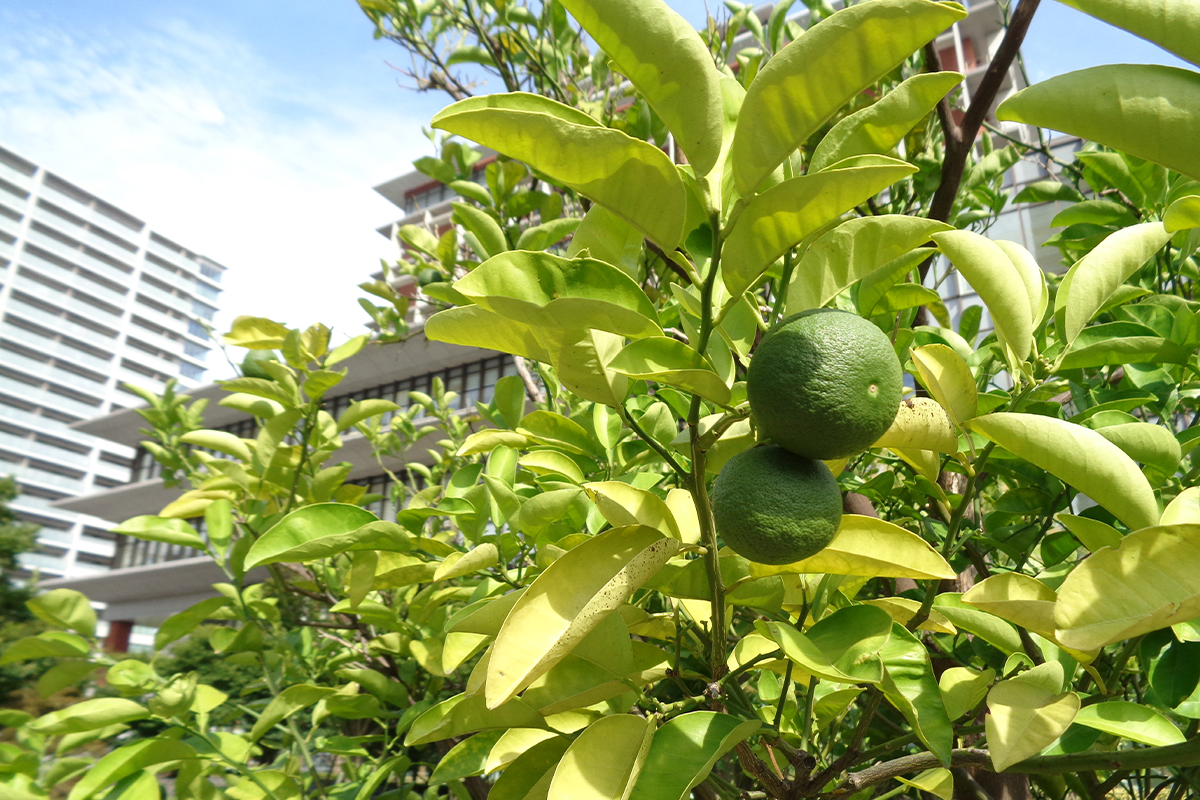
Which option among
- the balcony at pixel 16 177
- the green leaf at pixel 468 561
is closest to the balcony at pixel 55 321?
the balcony at pixel 16 177

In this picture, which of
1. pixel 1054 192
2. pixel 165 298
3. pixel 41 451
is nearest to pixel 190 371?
pixel 165 298

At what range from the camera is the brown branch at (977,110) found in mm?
1278

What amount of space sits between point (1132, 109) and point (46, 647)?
164 cm

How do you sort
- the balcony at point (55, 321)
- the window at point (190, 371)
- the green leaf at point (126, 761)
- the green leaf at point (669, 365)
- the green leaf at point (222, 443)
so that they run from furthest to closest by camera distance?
the window at point (190, 371) → the balcony at point (55, 321) → the green leaf at point (222, 443) → the green leaf at point (126, 761) → the green leaf at point (669, 365)

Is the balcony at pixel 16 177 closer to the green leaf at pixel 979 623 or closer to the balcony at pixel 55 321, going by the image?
the balcony at pixel 55 321

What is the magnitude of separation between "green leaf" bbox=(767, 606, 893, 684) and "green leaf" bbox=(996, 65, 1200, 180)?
0.40 meters

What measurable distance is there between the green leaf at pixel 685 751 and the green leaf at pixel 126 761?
0.94 metres

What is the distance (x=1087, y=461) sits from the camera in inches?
23.9

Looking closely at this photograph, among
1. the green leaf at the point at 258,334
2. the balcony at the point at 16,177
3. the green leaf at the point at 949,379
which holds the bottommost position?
the green leaf at the point at 949,379

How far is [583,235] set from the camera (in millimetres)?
708

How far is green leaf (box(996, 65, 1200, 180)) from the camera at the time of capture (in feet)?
1.44

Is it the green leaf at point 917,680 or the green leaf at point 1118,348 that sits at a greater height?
the green leaf at point 1118,348

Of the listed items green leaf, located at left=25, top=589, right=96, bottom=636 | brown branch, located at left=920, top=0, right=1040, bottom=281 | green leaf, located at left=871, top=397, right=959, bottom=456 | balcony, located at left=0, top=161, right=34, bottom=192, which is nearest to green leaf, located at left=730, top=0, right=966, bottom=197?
green leaf, located at left=871, top=397, right=959, bottom=456

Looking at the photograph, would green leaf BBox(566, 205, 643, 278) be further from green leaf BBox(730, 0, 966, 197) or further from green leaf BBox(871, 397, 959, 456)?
green leaf BBox(871, 397, 959, 456)
